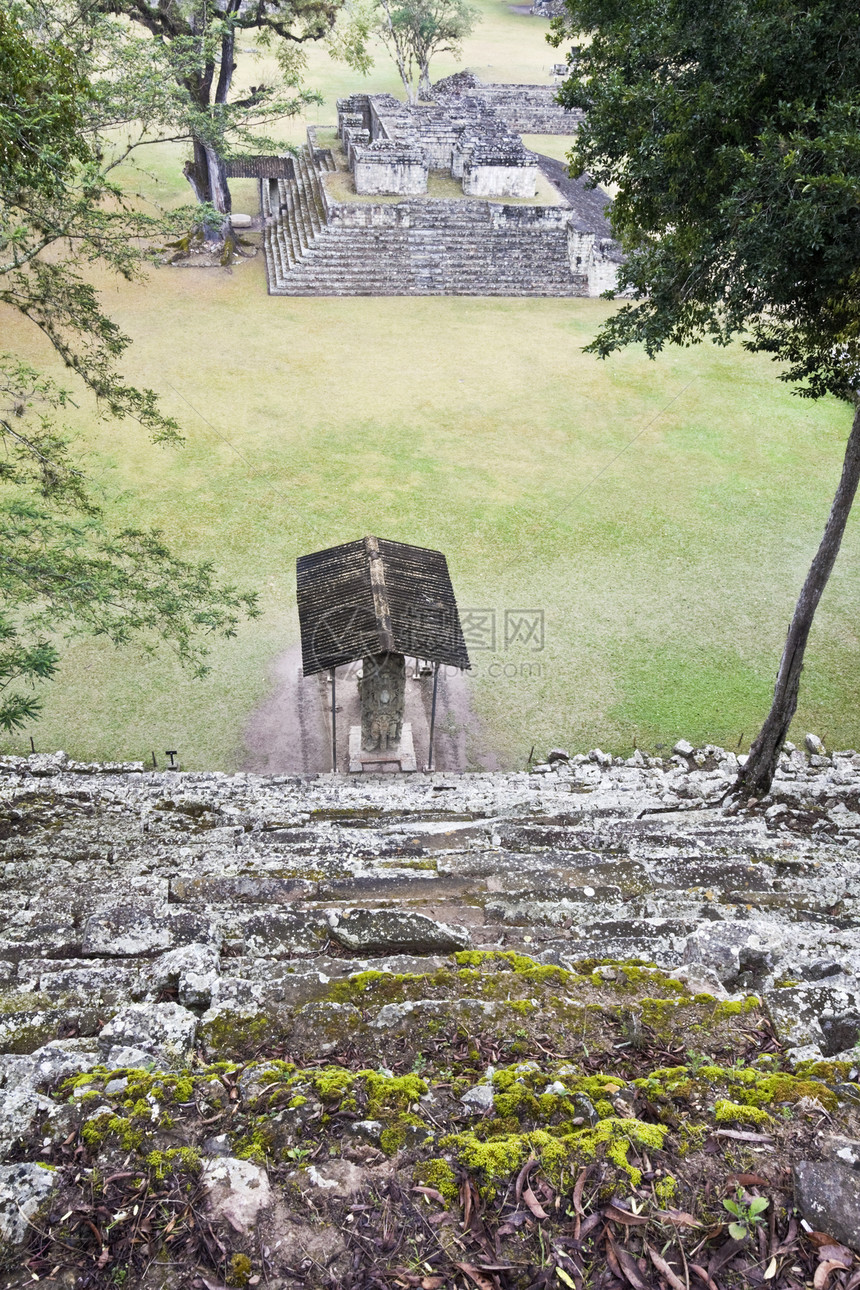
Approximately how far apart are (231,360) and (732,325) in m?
14.1

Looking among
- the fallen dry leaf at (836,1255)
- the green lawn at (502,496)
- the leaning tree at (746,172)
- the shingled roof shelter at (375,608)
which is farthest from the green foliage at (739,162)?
the fallen dry leaf at (836,1255)

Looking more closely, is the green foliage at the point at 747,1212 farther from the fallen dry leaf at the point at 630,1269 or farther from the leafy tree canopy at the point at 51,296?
the leafy tree canopy at the point at 51,296

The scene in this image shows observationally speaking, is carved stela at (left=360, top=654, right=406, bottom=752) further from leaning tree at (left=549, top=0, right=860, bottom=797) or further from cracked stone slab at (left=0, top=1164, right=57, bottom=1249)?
cracked stone slab at (left=0, top=1164, right=57, bottom=1249)

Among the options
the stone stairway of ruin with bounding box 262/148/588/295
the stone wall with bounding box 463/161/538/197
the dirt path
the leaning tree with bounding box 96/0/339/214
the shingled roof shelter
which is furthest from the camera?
the stone wall with bounding box 463/161/538/197

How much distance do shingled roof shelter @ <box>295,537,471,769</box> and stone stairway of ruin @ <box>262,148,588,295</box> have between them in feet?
47.8

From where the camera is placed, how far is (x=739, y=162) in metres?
7.02

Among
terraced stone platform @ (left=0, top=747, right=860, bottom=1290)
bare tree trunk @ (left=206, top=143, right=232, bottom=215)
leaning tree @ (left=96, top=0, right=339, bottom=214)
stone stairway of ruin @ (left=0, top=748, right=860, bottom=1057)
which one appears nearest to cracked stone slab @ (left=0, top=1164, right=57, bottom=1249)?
terraced stone platform @ (left=0, top=747, right=860, bottom=1290)

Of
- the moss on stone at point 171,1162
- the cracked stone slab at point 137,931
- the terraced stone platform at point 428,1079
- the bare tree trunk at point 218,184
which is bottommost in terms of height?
the cracked stone slab at point 137,931

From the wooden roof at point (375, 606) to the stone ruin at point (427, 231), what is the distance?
1458cm

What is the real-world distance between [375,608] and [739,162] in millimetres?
5551

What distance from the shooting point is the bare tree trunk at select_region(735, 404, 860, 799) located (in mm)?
8125

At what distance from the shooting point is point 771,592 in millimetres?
13797

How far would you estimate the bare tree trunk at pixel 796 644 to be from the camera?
8125mm

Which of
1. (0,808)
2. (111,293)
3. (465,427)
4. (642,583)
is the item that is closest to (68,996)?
(0,808)
